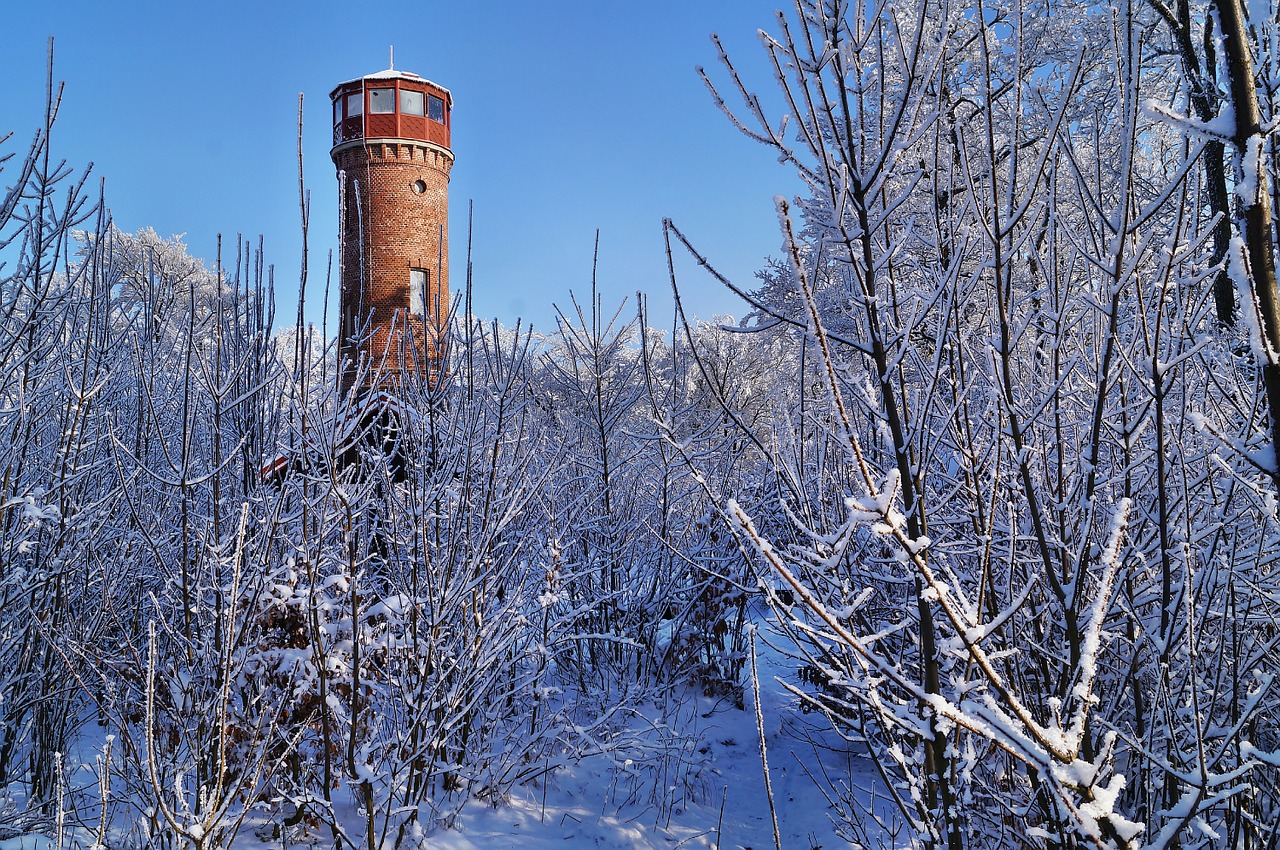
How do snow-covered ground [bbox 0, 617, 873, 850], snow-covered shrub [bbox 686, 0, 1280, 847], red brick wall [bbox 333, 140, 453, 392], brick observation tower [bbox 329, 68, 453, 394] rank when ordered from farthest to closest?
1. brick observation tower [bbox 329, 68, 453, 394]
2. red brick wall [bbox 333, 140, 453, 392]
3. snow-covered ground [bbox 0, 617, 873, 850]
4. snow-covered shrub [bbox 686, 0, 1280, 847]

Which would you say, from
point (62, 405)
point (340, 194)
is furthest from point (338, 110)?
point (340, 194)

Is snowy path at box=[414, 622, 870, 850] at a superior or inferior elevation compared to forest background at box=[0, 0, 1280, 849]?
inferior

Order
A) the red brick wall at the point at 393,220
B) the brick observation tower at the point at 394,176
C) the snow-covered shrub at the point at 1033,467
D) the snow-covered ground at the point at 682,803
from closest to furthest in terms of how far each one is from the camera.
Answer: the snow-covered shrub at the point at 1033,467 < the snow-covered ground at the point at 682,803 < the red brick wall at the point at 393,220 < the brick observation tower at the point at 394,176

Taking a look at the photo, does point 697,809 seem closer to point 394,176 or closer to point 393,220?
point 393,220

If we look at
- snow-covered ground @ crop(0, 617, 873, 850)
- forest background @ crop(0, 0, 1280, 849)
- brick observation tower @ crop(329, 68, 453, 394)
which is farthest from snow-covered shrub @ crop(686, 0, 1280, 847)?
brick observation tower @ crop(329, 68, 453, 394)

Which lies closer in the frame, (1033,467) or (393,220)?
(1033,467)

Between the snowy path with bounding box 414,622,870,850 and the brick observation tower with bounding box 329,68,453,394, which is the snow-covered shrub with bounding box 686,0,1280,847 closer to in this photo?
the snowy path with bounding box 414,622,870,850

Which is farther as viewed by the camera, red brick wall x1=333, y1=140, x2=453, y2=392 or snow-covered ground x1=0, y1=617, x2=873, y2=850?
red brick wall x1=333, y1=140, x2=453, y2=392

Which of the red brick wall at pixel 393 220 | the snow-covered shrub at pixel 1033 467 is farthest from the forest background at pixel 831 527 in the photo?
the red brick wall at pixel 393 220

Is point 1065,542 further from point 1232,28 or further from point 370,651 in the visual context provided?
point 370,651

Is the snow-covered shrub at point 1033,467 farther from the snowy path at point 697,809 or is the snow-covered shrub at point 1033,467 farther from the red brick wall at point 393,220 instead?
the red brick wall at point 393,220

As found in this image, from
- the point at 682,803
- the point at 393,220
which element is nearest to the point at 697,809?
the point at 682,803

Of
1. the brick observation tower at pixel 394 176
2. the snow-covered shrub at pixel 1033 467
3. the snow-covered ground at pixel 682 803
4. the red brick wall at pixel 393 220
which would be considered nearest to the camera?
the snow-covered shrub at pixel 1033 467

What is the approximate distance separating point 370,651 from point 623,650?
2883 millimetres
